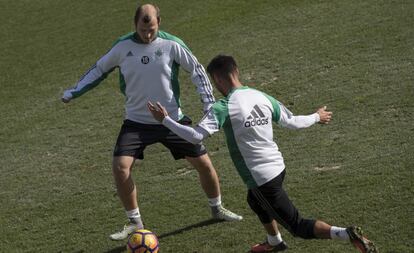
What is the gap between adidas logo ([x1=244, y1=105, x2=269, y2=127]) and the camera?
592 cm

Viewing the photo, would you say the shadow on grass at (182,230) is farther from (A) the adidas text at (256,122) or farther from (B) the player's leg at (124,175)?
(A) the adidas text at (256,122)

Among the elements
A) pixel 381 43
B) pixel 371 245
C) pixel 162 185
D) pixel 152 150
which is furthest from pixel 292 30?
pixel 371 245

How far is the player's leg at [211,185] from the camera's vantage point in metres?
7.33

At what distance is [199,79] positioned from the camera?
7230mm

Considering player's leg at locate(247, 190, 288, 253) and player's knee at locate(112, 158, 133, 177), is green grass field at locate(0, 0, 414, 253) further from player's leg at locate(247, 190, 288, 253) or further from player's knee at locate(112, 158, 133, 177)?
player's knee at locate(112, 158, 133, 177)

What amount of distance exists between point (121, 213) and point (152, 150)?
202 cm

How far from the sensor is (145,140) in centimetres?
718

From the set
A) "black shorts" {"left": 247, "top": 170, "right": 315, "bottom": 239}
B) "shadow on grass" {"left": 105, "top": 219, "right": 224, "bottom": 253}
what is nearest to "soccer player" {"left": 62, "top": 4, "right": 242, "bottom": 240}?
"shadow on grass" {"left": 105, "top": 219, "right": 224, "bottom": 253}

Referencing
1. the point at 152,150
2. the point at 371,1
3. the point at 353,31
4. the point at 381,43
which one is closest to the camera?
the point at 152,150

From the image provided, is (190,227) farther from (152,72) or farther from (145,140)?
(152,72)

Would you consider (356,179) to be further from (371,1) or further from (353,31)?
(371,1)

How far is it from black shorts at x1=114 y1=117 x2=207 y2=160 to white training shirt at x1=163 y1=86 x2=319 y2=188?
117 centimetres

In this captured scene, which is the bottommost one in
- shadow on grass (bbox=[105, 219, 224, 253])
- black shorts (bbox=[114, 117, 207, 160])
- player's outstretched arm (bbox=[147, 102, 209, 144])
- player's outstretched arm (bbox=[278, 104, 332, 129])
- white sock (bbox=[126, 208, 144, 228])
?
shadow on grass (bbox=[105, 219, 224, 253])

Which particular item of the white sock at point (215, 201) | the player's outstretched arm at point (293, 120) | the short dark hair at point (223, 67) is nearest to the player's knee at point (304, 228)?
the player's outstretched arm at point (293, 120)
